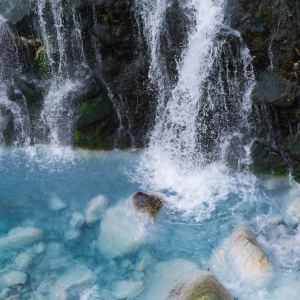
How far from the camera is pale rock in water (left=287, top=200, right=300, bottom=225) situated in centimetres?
614

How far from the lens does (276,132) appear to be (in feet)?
22.6

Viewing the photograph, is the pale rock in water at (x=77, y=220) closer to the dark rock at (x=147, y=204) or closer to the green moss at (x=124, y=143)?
the dark rock at (x=147, y=204)

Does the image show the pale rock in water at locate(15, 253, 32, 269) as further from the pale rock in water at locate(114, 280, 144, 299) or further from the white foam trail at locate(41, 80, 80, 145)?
the white foam trail at locate(41, 80, 80, 145)

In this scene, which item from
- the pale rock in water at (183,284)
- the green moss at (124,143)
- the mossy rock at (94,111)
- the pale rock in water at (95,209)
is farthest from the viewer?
the green moss at (124,143)

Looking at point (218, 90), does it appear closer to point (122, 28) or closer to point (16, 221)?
point (122, 28)

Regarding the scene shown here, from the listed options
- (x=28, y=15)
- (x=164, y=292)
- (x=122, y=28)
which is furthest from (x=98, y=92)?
(x=164, y=292)

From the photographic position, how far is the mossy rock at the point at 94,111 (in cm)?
771

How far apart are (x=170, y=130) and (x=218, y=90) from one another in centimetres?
153

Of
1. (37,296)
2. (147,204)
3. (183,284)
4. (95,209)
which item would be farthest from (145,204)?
(37,296)

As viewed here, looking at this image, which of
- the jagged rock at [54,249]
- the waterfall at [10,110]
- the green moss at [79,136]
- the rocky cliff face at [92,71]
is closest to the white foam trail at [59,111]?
the rocky cliff face at [92,71]

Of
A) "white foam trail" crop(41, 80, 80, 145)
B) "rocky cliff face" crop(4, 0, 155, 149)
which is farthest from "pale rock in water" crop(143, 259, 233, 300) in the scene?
"white foam trail" crop(41, 80, 80, 145)

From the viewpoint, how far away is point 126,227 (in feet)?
20.0

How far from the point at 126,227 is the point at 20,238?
6.96ft

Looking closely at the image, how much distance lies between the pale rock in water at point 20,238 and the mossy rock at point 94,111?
Answer: 287 centimetres
